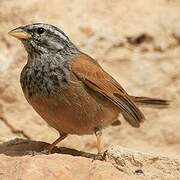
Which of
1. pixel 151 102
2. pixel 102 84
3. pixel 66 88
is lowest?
pixel 66 88

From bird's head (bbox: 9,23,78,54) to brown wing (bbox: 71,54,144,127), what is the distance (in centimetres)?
23

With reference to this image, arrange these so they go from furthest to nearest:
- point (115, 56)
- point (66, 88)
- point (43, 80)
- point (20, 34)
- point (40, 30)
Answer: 1. point (115, 56)
2. point (40, 30)
3. point (20, 34)
4. point (43, 80)
5. point (66, 88)

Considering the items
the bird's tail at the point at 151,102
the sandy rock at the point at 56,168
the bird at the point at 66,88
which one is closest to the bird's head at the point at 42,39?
the bird at the point at 66,88

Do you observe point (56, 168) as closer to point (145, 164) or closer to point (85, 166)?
point (85, 166)

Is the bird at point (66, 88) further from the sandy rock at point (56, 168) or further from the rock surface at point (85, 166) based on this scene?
the sandy rock at point (56, 168)

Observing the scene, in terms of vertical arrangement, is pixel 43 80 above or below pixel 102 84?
below

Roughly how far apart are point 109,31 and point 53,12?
0.82 meters

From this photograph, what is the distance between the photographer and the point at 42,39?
6.80m

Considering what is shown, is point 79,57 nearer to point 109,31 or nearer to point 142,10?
point 109,31

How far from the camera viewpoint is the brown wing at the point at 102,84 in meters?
6.56

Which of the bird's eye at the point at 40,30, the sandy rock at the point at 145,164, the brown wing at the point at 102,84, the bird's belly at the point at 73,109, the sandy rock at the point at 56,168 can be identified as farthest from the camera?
the bird's eye at the point at 40,30

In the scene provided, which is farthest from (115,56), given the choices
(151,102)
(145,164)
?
(145,164)

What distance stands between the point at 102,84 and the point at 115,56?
6.42ft

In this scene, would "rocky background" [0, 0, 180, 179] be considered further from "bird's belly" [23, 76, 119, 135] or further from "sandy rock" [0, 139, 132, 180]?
"sandy rock" [0, 139, 132, 180]
